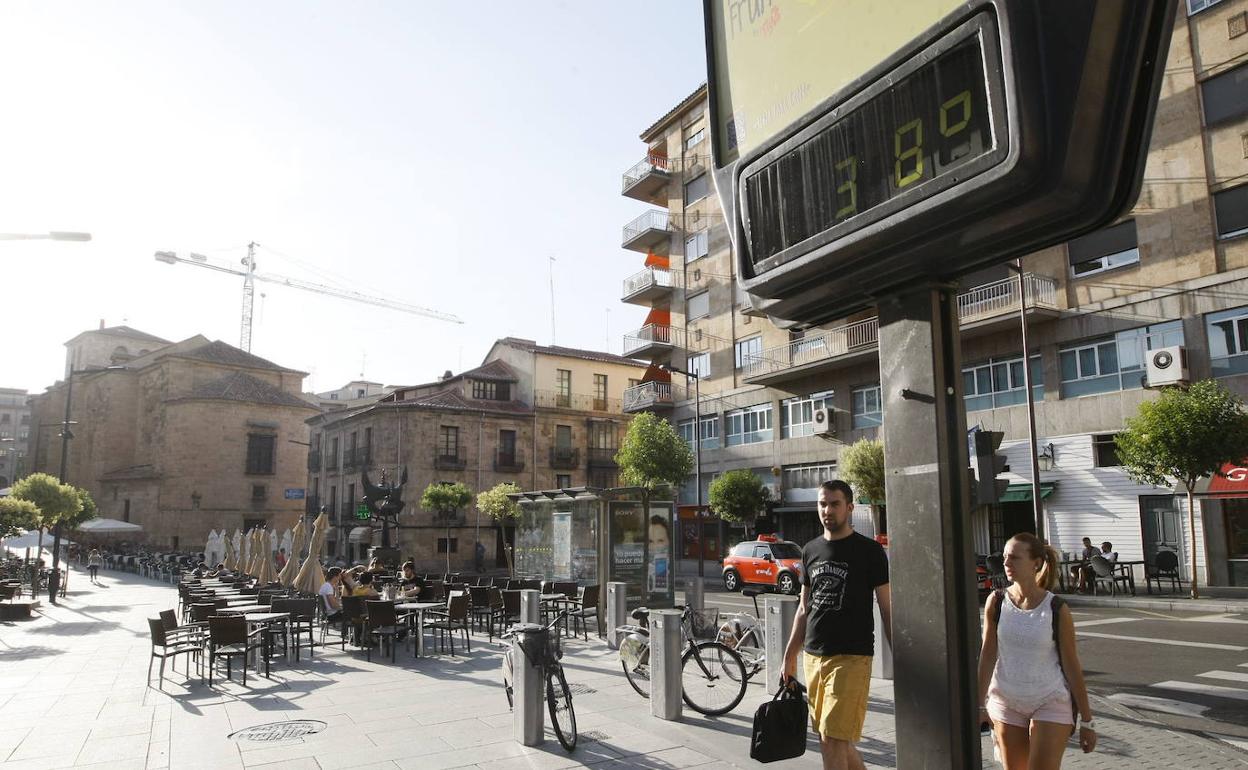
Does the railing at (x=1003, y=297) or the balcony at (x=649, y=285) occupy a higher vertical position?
the balcony at (x=649, y=285)

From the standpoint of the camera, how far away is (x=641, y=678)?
8.71 metres

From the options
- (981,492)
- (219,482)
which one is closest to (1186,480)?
(981,492)

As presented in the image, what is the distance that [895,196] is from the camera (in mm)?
3324

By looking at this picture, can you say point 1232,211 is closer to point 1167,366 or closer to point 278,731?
point 1167,366

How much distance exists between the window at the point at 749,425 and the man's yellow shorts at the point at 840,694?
29.1 meters

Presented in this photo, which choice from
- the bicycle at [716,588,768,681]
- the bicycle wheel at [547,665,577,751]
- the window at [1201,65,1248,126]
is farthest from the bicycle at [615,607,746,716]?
the window at [1201,65,1248,126]

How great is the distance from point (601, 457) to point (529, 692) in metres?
42.1

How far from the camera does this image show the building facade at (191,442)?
176 feet

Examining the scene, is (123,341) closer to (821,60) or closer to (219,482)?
(219,482)

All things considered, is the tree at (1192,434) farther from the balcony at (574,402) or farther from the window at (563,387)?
the window at (563,387)

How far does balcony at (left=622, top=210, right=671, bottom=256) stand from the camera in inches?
1542

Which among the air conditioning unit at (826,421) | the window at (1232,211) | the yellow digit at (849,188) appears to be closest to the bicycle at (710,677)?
the yellow digit at (849,188)

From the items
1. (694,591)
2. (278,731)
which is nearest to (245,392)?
(694,591)

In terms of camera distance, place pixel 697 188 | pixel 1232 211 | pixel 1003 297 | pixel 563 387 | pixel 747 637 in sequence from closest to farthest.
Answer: pixel 747 637, pixel 1232 211, pixel 1003 297, pixel 697 188, pixel 563 387
